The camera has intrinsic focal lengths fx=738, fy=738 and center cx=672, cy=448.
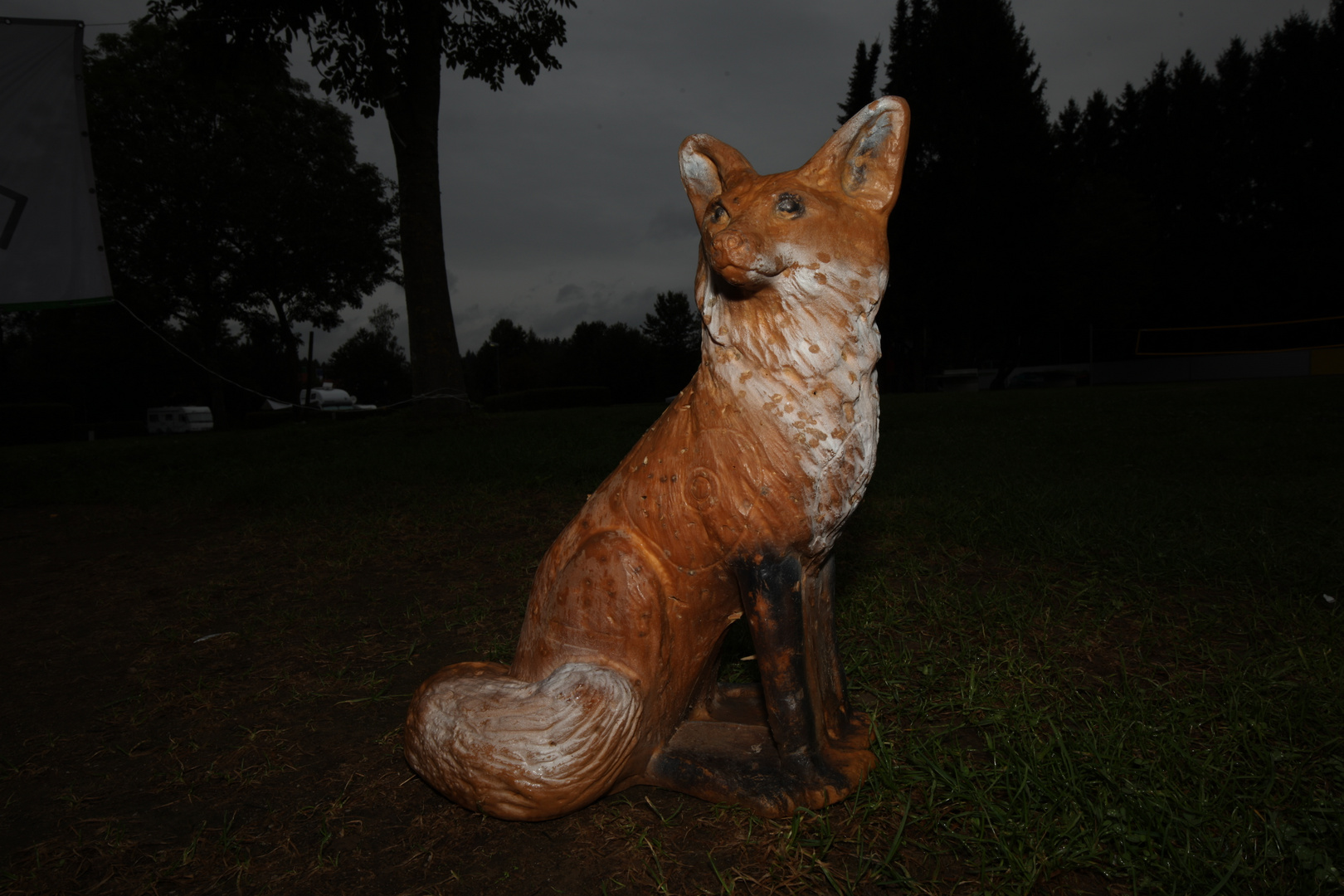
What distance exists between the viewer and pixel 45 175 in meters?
6.77

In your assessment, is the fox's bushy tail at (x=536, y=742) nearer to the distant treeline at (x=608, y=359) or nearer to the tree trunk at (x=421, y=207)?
the tree trunk at (x=421, y=207)

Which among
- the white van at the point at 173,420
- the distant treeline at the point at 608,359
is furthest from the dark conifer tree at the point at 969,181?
the white van at the point at 173,420

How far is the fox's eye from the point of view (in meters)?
1.77

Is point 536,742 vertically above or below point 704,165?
below

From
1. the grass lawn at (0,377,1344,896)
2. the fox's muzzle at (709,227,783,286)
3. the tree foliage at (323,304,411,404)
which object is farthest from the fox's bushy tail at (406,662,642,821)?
the tree foliage at (323,304,411,404)

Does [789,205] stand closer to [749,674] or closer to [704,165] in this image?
[704,165]

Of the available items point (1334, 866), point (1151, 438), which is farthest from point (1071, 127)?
point (1334, 866)

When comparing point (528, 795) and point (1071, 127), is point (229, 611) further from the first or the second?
point (1071, 127)

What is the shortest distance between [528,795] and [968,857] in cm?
112

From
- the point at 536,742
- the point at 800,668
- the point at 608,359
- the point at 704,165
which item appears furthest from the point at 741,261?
the point at 608,359

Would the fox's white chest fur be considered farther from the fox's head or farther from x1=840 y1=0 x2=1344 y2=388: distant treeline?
x1=840 y1=0 x2=1344 y2=388: distant treeline

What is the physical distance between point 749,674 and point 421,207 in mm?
8292

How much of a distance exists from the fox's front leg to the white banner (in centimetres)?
780

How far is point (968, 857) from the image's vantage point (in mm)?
1869
